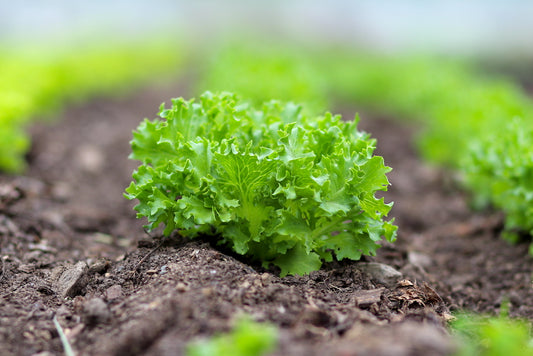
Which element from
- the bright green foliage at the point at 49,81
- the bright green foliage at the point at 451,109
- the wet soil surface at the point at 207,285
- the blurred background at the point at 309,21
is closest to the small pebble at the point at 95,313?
the wet soil surface at the point at 207,285

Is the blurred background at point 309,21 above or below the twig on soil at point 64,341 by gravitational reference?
above

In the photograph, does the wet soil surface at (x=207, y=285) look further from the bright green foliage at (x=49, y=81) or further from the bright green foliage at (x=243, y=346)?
the bright green foliage at (x=49, y=81)

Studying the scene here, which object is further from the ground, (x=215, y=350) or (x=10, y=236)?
(x=215, y=350)

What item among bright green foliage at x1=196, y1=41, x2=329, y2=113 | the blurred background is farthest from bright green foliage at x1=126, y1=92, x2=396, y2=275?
the blurred background

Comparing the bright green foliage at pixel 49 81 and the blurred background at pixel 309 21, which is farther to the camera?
the blurred background at pixel 309 21

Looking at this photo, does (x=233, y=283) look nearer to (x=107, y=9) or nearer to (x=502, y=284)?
(x=502, y=284)

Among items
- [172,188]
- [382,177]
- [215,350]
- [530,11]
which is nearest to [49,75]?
[172,188]
